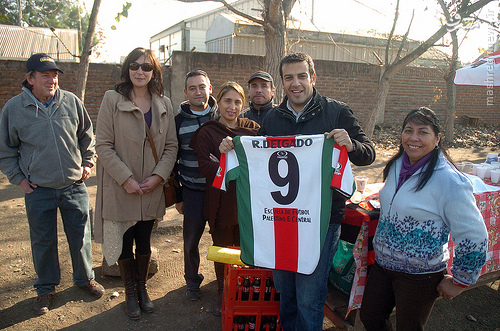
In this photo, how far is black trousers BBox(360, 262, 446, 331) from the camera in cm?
232

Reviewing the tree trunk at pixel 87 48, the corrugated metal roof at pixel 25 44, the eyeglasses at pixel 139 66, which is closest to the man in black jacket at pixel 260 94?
the eyeglasses at pixel 139 66

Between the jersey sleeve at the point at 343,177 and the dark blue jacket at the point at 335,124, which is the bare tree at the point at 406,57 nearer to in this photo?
the dark blue jacket at the point at 335,124

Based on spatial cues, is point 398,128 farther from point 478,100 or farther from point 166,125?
point 166,125

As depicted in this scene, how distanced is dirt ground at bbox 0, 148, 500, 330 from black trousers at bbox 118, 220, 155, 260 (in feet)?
1.98

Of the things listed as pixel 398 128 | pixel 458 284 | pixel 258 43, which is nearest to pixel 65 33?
pixel 258 43

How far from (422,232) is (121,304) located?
9.31 ft

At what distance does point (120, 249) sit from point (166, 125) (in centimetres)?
119

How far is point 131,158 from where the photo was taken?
3.16 metres

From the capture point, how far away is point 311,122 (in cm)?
252

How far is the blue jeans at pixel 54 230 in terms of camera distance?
330 cm

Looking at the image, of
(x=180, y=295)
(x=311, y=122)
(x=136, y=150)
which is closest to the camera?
(x=311, y=122)

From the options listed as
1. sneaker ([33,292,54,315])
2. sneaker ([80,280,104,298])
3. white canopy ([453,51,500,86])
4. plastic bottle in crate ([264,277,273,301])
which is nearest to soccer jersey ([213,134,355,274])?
plastic bottle in crate ([264,277,273,301])

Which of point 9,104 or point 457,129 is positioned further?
point 457,129

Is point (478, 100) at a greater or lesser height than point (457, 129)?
greater
